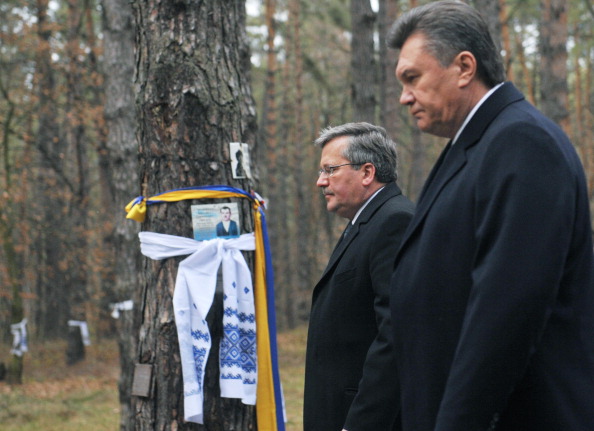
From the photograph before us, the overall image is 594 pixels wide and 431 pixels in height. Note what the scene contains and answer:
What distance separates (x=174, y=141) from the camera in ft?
14.3

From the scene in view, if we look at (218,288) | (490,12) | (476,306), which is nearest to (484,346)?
(476,306)

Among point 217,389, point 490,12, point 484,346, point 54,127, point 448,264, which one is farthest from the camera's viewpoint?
point 54,127

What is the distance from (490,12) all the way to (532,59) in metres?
→ 19.7

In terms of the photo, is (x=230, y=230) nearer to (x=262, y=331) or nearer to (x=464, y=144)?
(x=262, y=331)

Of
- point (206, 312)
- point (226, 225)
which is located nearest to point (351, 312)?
point (206, 312)

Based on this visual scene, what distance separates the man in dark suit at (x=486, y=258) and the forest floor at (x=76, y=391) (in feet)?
25.5

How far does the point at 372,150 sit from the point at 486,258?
5.60ft

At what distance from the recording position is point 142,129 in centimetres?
445

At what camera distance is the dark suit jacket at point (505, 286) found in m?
1.90

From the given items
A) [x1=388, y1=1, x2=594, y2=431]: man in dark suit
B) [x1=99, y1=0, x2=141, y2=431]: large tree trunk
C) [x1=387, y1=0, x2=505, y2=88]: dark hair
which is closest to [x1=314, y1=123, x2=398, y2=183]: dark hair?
[x1=388, y1=1, x2=594, y2=431]: man in dark suit

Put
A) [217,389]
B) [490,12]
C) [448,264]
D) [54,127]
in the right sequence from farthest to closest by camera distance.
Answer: [54,127] < [490,12] < [217,389] < [448,264]

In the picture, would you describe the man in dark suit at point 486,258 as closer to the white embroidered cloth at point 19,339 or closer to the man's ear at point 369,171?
the man's ear at point 369,171

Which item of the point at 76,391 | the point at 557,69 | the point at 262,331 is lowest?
the point at 76,391

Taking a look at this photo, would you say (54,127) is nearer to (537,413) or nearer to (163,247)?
(163,247)
